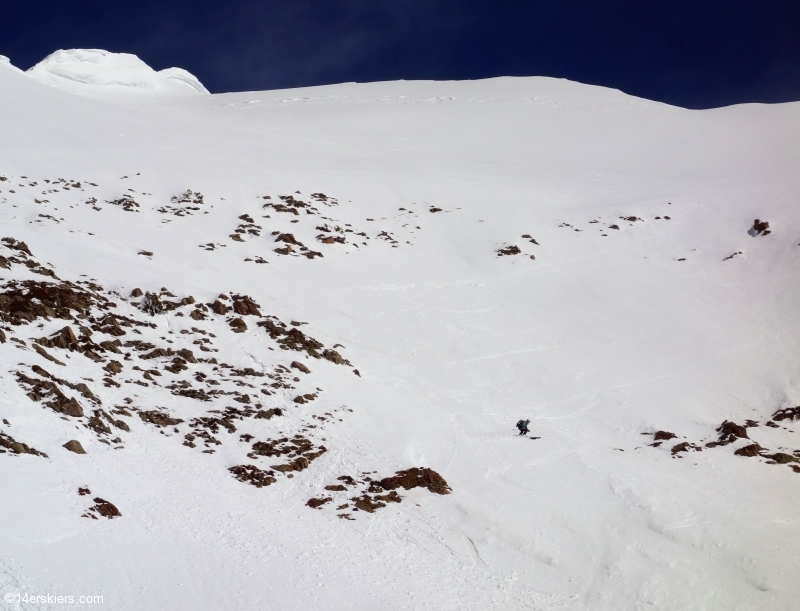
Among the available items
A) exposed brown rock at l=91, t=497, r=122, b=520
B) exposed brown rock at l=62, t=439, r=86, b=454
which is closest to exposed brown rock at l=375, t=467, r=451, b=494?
exposed brown rock at l=91, t=497, r=122, b=520

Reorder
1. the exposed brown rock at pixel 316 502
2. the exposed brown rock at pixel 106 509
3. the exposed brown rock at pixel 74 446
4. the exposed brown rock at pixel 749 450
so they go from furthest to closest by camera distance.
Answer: the exposed brown rock at pixel 749 450
the exposed brown rock at pixel 316 502
the exposed brown rock at pixel 74 446
the exposed brown rock at pixel 106 509

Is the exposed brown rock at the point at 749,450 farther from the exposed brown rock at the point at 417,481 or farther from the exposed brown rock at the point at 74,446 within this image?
the exposed brown rock at the point at 74,446

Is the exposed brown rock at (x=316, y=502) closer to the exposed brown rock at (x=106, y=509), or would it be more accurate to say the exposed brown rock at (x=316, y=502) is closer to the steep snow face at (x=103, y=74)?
the exposed brown rock at (x=106, y=509)

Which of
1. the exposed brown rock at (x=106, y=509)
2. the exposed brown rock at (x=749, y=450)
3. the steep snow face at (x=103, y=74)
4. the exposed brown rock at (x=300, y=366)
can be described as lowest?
the exposed brown rock at (x=749, y=450)

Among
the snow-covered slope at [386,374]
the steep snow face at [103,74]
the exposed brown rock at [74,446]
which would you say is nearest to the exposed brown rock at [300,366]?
the snow-covered slope at [386,374]

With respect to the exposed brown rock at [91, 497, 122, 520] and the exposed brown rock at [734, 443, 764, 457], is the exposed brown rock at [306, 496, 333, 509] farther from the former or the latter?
the exposed brown rock at [734, 443, 764, 457]

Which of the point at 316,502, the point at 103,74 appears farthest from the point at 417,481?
the point at 103,74

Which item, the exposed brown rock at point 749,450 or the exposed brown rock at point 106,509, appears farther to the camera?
the exposed brown rock at point 749,450

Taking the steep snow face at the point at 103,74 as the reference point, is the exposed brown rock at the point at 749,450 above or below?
below

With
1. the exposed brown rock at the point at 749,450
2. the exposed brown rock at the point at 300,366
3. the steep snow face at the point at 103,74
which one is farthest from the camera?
the steep snow face at the point at 103,74
